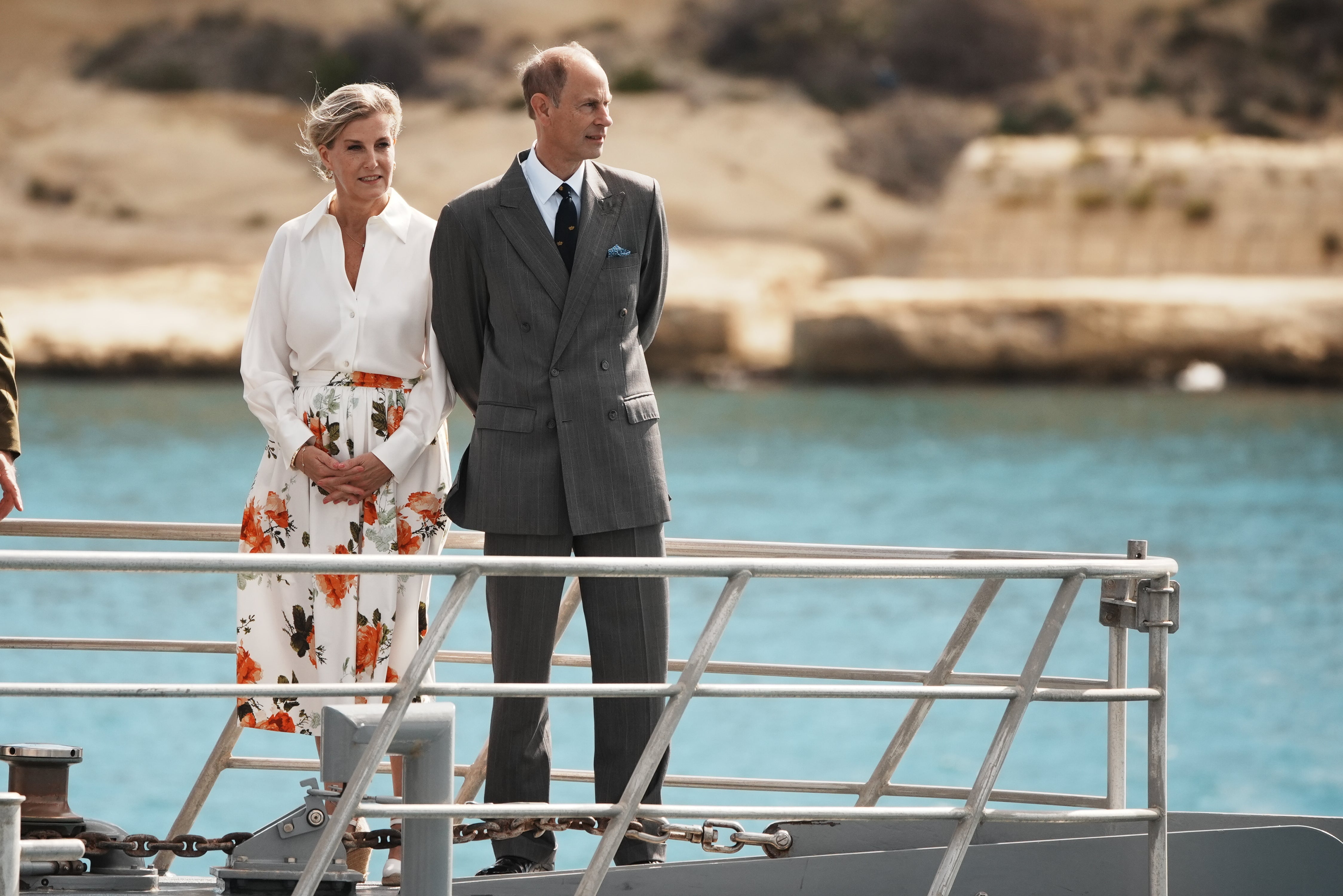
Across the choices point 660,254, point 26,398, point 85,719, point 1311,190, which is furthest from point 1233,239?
point 660,254

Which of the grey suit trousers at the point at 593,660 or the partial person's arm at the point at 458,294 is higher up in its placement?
the partial person's arm at the point at 458,294

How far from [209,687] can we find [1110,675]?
1738 millimetres

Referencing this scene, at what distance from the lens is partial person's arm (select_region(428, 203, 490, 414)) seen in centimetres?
359

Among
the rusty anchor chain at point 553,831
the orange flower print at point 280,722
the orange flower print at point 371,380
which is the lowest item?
the rusty anchor chain at point 553,831

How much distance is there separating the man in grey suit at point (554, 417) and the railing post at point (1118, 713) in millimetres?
900

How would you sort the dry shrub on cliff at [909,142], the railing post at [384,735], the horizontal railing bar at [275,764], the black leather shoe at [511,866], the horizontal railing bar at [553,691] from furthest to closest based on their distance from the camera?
1. the dry shrub on cliff at [909,142]
2. the horizontal railing bar at [275,764]
3. the black leather shoe at [511,866]
4. the railing post at [384,735]
5. the horizontal railing bar at [553,691]

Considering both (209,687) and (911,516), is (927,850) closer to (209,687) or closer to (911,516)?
(209,687)

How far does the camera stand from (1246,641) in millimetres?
16594

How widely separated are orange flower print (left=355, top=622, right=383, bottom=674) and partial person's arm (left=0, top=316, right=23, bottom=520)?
2.40ft

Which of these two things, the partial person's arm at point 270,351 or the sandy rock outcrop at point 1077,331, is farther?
the sandy rock outcrop at point 1077,331

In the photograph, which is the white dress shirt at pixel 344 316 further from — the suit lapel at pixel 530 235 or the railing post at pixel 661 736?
the railing post at pixel 661 736

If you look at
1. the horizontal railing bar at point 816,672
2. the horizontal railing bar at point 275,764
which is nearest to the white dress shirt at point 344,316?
the horizontal railing bar at point 816,672

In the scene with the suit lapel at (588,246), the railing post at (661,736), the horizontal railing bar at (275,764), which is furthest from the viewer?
the horizontal railing bar at (275,764)

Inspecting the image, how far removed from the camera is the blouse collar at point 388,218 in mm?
3703
